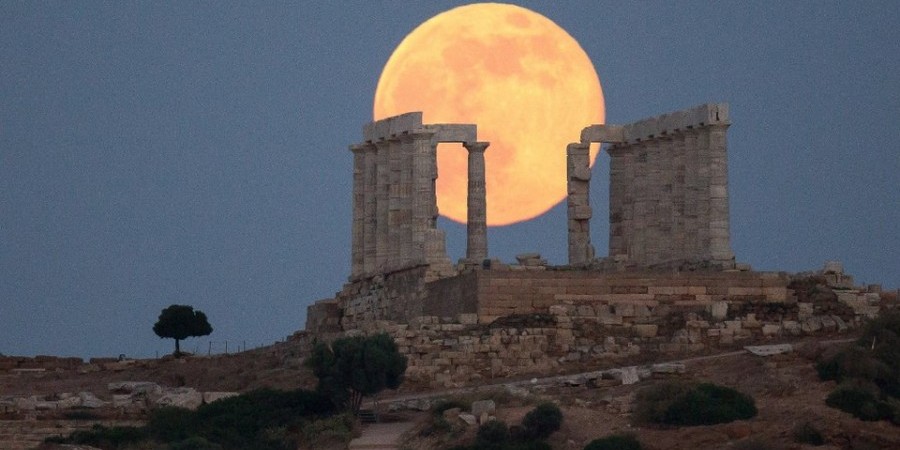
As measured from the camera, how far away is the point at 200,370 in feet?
313

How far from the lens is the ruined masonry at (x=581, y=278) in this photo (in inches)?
3337

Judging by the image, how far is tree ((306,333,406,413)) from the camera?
79688 mm

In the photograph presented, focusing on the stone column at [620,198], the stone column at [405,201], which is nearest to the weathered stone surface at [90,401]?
the stone column at [405,201]

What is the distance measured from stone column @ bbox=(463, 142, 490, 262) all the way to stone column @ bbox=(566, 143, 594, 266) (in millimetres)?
2852

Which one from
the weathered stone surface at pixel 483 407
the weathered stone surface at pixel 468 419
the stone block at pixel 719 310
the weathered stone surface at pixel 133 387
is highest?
the stone block at pixel 719 310

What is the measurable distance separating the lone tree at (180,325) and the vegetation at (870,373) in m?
29.3

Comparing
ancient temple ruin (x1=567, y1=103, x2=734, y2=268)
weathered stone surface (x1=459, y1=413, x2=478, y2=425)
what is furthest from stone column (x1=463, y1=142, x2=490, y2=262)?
weathered stone surface (x1=459, y1=413, x2=478, y2=425)

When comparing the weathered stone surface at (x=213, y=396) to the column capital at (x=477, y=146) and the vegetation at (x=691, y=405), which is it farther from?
the column capital at (x=477, y=146)

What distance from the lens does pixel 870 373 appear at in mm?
76875

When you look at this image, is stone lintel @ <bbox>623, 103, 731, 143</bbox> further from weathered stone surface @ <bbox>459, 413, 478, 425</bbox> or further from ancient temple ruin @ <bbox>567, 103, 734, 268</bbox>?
weathered stone surface @ <bbox>459, 413, 478, 425</bbox>

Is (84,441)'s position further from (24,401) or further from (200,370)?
(200,370)

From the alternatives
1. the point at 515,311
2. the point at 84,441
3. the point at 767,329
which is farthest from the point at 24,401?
the point at 767,329

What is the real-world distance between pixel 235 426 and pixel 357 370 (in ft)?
10.6

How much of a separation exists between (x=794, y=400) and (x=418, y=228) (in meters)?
19.8
